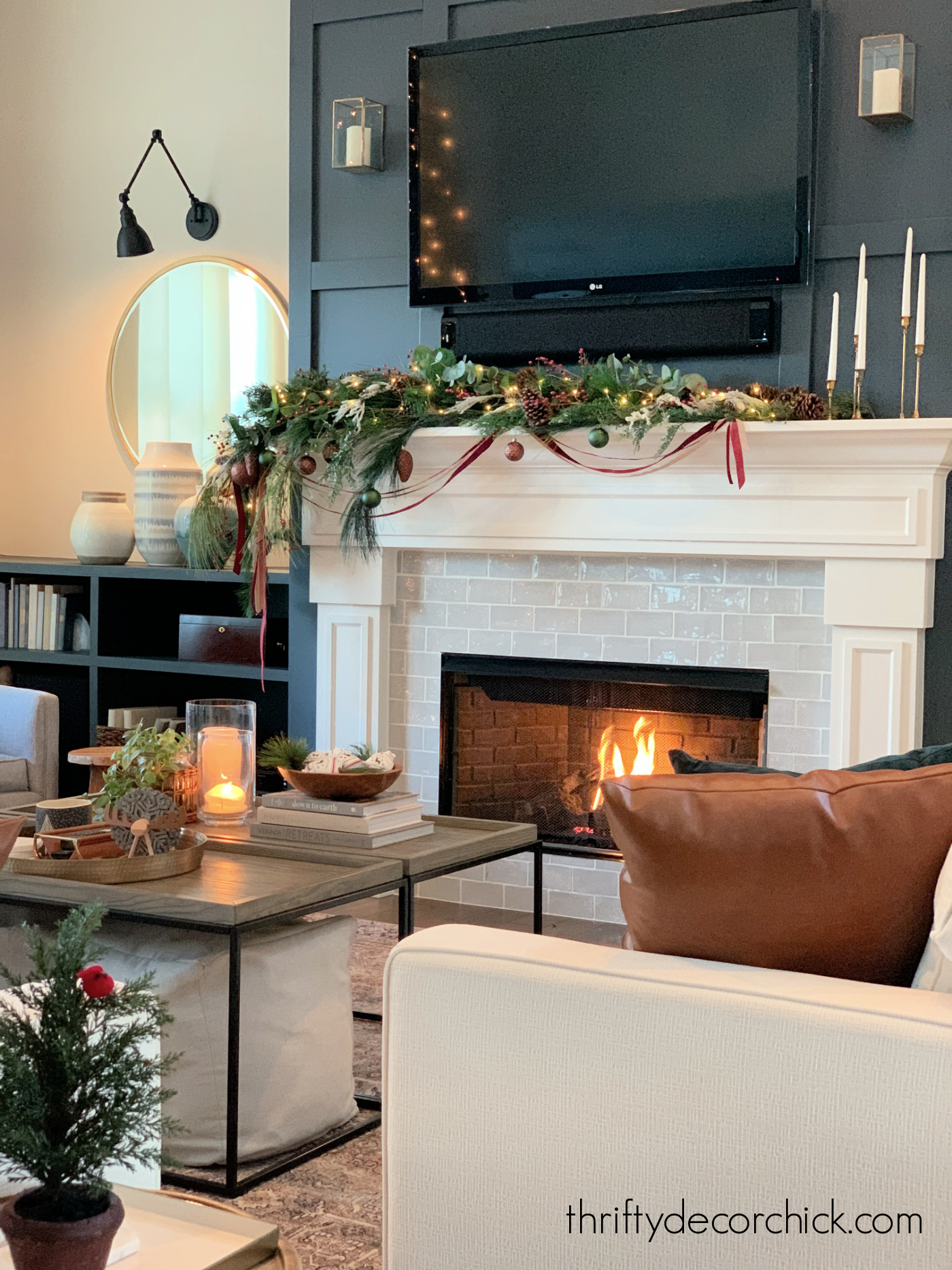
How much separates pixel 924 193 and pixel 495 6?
1412mm

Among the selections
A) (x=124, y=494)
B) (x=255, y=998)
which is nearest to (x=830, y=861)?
(x=255, y=998)

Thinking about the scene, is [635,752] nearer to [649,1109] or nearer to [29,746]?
[29,746]

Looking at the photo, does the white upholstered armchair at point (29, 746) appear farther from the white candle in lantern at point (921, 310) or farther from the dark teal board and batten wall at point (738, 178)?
the white candle in lantern at point (921, 310)

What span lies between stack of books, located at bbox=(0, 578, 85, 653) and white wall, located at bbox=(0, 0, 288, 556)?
23.7 inches

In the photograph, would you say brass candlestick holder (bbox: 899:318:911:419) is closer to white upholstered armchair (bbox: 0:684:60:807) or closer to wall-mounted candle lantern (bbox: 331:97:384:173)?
wall-mounted candle lantern (bbox: 331:97:384:173)

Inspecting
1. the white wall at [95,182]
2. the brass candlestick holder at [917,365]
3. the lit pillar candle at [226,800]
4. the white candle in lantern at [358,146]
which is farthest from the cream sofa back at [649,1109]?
the white wall at [95,182]

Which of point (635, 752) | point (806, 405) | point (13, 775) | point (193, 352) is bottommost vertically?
point (13, 775)

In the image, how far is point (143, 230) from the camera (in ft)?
17.9

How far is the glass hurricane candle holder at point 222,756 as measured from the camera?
2998mm

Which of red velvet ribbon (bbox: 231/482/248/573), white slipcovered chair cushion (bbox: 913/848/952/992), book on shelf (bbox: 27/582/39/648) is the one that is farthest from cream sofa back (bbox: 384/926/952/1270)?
book on shelf (bbox: 27/582/39/648)

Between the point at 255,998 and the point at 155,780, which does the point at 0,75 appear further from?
the point at 255,998

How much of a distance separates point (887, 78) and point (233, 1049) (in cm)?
287

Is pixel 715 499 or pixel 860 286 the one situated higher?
pixel 860 286

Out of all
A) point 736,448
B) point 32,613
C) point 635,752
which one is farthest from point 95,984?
point 32,613
